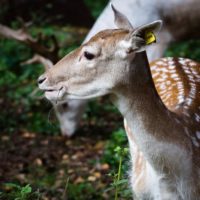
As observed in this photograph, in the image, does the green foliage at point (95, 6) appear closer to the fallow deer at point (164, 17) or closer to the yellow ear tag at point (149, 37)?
the fallow deer at point (164, 17)

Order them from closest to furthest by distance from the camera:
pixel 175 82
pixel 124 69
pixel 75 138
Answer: pixel 124 69, pixel 175 82, pixel 75 138

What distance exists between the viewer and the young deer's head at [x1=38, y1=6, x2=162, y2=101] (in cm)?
328

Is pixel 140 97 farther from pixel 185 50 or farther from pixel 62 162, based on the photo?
pixel 185 50

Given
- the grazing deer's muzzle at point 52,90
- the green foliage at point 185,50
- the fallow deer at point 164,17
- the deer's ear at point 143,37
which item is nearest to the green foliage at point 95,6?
the green foliage at point 185,50

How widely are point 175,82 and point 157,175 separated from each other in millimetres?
935

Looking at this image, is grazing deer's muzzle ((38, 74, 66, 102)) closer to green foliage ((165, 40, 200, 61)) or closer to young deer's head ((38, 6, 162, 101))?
young deer's head ((38, 6, 162, 101))

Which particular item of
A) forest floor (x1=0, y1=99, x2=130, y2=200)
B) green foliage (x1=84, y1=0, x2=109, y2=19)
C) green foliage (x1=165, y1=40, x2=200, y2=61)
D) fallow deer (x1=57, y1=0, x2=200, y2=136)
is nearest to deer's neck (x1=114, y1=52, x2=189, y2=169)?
forest floor (x1=0, y1=99, x2=130, y2=200)

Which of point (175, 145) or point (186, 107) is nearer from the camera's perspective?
point (175, 145)

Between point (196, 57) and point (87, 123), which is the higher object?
point (87, 123)

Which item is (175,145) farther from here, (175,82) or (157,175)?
(175,82)

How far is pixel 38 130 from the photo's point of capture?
6605mm

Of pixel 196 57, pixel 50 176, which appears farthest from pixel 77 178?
pixel 196 57

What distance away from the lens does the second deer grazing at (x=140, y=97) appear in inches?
132

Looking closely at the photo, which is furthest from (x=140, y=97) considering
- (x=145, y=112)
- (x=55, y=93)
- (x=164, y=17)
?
(x=164, y=17)
